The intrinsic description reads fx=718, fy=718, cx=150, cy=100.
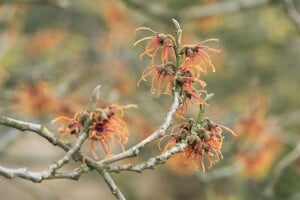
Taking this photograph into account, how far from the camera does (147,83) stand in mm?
5523

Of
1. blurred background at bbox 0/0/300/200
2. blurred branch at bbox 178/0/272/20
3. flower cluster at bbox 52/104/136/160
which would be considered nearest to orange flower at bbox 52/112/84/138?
flower cluster at bbox 52/104/136/160

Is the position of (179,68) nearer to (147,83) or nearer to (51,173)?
(51,173)

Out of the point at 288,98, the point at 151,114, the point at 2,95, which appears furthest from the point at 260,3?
the point at 288,98

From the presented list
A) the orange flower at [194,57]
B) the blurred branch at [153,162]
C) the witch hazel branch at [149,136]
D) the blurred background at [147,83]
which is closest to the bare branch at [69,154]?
the witch hazel branch at [149,136]

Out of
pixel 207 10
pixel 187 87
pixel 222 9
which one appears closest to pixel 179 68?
pixel 187 87

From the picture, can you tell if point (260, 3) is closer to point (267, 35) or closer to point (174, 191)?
point (267, 35)

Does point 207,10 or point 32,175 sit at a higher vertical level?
point 207,10

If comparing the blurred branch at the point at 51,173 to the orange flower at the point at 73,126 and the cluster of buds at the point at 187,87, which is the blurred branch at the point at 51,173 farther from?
the cluster of buds at the point at 187,87

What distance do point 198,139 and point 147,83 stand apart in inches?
137

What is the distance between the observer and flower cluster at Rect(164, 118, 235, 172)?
207 cm

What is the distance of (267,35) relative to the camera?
263 inches

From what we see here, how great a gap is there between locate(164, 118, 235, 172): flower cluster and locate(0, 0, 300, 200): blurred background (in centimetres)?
171

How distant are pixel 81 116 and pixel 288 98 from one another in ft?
17.0

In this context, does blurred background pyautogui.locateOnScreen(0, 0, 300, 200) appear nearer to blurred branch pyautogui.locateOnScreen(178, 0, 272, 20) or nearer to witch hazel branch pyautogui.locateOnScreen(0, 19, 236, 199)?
blurred branch pyautogui.locateOnScreen(178, 0, 272, 20)
